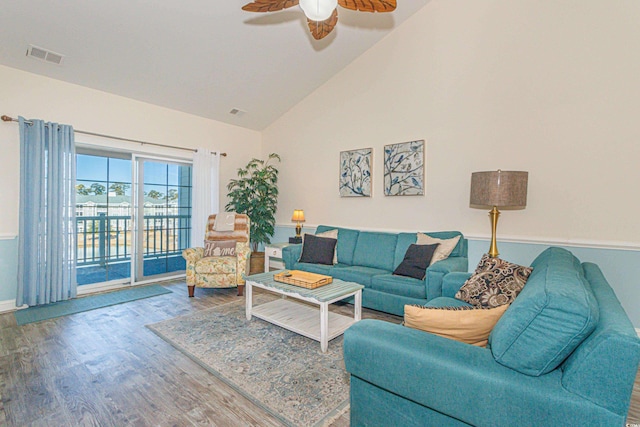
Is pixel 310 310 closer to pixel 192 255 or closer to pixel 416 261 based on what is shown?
pixel 416 261

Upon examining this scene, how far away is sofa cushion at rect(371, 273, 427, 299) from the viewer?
310cm

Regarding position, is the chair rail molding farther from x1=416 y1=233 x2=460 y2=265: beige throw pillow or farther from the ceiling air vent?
the ceiling air vent

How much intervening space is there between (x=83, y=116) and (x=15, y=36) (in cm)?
102

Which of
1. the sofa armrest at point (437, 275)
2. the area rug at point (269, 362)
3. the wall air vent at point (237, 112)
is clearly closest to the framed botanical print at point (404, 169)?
the sofa armrest at point (437, 275)

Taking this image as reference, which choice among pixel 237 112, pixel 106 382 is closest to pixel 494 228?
pixel 106 382

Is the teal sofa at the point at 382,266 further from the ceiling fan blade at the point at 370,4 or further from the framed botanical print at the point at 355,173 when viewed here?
the ceiling fan blade at the point at 370,4

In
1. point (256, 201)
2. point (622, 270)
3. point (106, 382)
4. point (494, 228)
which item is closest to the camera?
point (106, 382)

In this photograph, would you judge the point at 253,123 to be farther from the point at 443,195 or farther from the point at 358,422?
Result: the point at 358,422

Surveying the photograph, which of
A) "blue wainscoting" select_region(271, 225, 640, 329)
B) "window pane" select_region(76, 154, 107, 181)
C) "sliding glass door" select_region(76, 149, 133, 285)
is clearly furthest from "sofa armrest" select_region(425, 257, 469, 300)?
"window pane" select_region(76, 154, 107, 181)

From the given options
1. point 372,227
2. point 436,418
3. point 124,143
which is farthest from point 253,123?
point 436,418

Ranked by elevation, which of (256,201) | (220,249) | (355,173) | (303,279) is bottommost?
(303,279)

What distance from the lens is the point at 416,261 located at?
3.38m

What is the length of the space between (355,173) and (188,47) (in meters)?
2.67

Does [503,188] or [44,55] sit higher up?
[44,55]
